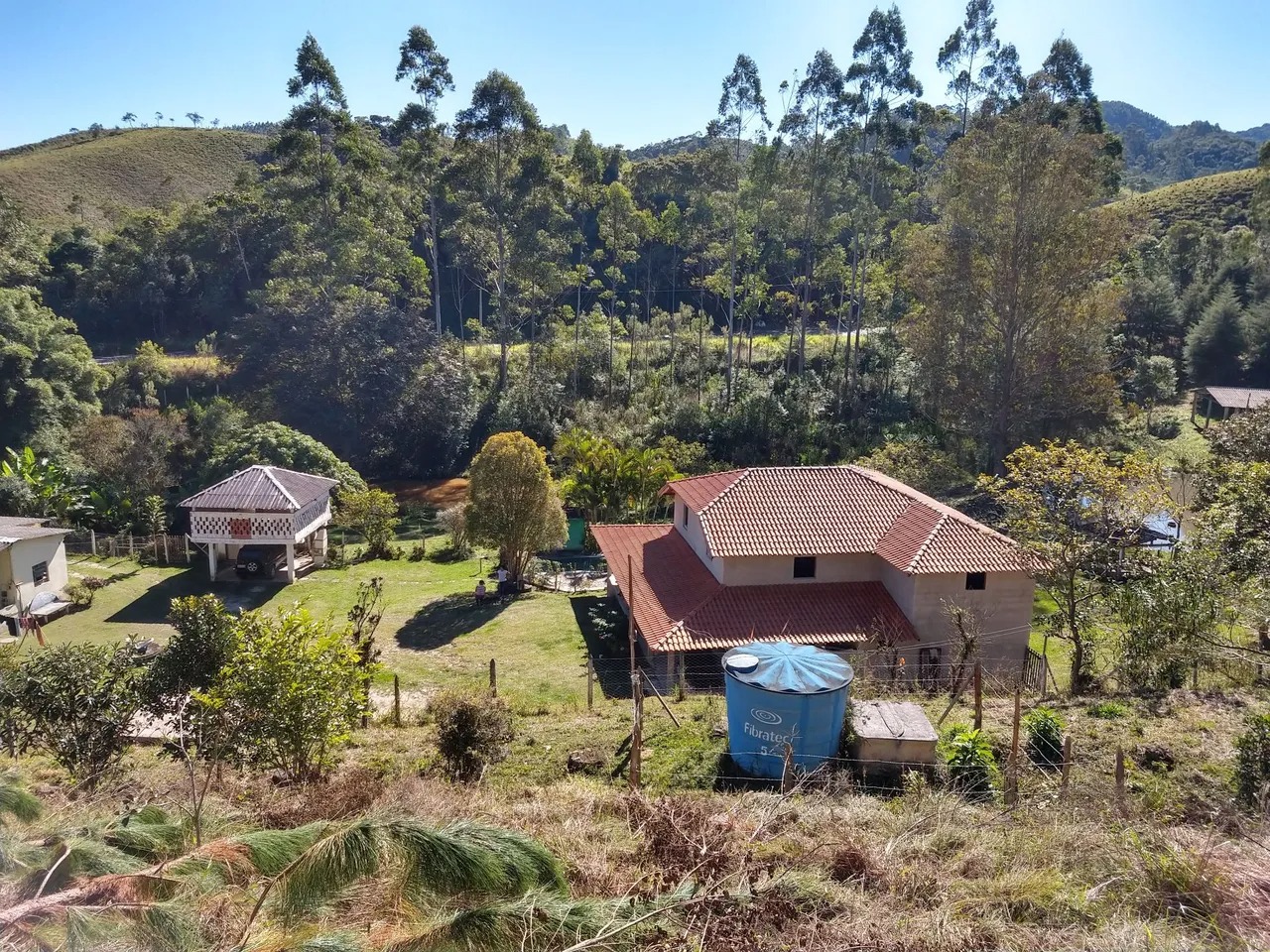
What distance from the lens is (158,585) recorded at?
23.8 meters

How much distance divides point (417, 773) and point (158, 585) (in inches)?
699

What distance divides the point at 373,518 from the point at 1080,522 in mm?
21238

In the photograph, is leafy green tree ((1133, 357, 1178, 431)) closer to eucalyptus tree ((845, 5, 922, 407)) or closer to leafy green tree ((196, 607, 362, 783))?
eucalyptus tree ((845, 5, 922, 407))

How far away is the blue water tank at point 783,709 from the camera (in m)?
10.1

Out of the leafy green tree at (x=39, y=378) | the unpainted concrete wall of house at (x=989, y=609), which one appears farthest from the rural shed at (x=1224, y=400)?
the leafy green tree at (x=39, y=378)

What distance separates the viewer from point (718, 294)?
1735 inches

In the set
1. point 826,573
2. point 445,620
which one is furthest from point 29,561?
point 826,573

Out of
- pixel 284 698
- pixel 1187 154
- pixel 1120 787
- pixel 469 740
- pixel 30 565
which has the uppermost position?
pixel 1187 154

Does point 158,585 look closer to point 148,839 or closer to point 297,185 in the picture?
point 148,839

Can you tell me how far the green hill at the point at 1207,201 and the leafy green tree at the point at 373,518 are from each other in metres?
65.2

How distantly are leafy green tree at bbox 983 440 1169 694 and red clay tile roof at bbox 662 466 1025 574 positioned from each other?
1.25m

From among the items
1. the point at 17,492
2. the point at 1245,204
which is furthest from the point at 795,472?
the point at 1245,204

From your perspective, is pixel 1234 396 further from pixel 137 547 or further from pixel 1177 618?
pixel 137 547

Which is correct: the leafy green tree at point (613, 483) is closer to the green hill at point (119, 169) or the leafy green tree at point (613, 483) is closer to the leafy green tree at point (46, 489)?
the leafy green tree at point (46, 489)
